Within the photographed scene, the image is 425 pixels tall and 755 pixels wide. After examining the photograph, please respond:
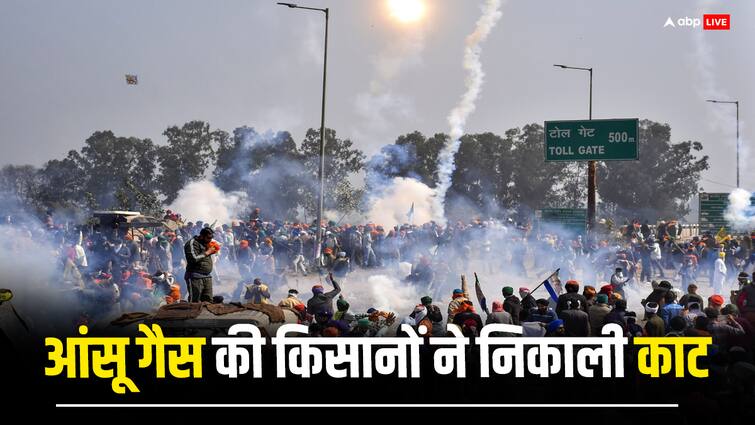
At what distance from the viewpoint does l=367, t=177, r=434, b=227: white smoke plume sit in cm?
3497

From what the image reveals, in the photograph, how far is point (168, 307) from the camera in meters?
10.1

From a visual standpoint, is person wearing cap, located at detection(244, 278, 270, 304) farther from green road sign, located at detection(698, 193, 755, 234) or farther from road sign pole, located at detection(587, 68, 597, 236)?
green road sign, located at detection(698, 193, 755, 234)

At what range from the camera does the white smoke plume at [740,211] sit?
26.5 meters

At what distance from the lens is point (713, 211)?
26.0 m

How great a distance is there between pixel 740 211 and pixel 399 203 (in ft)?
47.0

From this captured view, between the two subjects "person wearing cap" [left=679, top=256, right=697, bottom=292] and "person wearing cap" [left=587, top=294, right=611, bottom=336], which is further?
"person wearing cap" [left=679, top=256, right=697, bottom=292]

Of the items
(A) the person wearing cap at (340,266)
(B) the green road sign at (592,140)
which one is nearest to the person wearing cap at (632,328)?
(B) the green road sign at (592,140)

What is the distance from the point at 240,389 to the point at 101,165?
44.1m

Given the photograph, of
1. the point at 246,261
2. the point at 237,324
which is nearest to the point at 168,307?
the point at 237,324

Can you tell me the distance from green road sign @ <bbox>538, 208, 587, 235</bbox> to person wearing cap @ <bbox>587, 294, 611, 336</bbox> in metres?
13.5

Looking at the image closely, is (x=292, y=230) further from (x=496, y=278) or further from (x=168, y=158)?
(x=168, y=158)

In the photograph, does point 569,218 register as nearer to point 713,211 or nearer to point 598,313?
point 713,211

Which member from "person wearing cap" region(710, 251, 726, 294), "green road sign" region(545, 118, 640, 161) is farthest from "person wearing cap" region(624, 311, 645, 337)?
"green road sign" region(545, 118, 640, 161)

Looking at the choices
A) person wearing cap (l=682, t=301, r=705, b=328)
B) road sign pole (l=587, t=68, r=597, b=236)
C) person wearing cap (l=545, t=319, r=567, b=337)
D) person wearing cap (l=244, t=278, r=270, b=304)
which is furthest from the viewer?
road sign pole (l=587, t=68, r=597, b=236)
